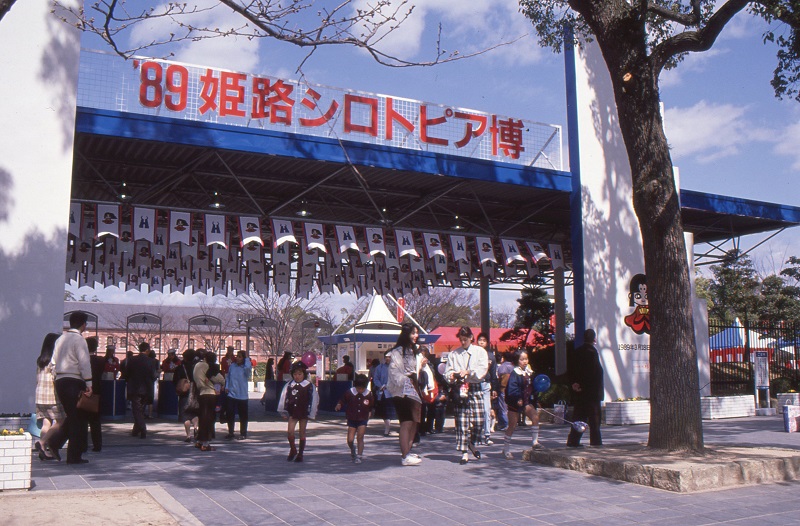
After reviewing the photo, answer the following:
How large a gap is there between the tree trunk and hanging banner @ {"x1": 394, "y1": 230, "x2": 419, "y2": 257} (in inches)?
321

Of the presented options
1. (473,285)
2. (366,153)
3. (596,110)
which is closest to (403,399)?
(366,153)

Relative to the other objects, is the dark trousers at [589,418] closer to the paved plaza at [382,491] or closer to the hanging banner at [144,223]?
the paved plaza at [382,491]

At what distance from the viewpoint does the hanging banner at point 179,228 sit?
15.9 metres

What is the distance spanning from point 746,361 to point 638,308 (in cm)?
559

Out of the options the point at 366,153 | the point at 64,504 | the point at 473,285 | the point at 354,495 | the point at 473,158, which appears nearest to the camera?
the point at 64,504

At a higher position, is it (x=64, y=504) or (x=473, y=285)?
(x=473, y=285)

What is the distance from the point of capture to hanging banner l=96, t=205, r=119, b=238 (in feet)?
49.0

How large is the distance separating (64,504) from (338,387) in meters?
14.0

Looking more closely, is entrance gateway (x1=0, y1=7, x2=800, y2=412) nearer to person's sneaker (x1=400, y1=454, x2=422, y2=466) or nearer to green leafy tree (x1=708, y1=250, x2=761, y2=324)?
person's sneaker (x1=400, y1=454, x2=422, y2=466)

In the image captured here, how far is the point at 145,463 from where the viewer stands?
9.81 meters

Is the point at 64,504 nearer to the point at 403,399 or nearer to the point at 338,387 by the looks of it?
the point at 403,399

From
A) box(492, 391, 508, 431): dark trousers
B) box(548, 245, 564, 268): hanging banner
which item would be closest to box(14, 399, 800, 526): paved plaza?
box(492, 391, 508, 431): dark trousers

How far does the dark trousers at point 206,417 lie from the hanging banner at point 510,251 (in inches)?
365

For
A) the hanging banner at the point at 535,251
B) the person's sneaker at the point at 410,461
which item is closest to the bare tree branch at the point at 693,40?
the person's sneaker at the point at 410,461
